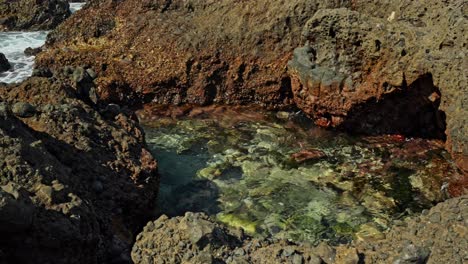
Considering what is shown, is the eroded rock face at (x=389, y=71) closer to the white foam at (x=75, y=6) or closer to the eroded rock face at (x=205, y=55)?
the eroded rock face at (x=205, y=55)

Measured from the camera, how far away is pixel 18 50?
15.6 m

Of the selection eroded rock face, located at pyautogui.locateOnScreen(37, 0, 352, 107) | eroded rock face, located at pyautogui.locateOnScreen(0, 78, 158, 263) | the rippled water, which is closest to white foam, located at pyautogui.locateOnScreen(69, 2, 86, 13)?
eroded rock face, located at pyautogui.locateOnScreen(37, 0, 352, 107)

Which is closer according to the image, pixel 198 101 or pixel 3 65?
pixel 198 101

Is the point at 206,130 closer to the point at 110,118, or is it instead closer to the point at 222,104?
the point at 222,104

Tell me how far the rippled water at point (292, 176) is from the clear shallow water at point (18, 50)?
5.09m

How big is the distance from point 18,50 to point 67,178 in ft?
40.1

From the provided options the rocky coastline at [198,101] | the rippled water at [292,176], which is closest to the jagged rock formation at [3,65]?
the rocky coastline at [198,101]

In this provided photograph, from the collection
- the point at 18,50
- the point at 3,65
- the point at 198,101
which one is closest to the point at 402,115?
the point at 198,101

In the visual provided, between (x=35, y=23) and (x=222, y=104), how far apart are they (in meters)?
12.7

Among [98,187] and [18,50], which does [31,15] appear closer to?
[18,50]

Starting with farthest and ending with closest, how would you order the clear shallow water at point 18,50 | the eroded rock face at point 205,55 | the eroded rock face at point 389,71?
the clear shallow water at point 18,50
the eroded rock face at point 205,55
the eroded rock face at point 389,71

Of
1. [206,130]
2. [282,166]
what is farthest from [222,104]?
[282,166]

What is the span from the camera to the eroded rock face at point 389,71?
7.80 metres

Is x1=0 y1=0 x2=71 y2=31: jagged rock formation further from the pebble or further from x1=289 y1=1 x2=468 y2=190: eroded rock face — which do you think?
the pebble
